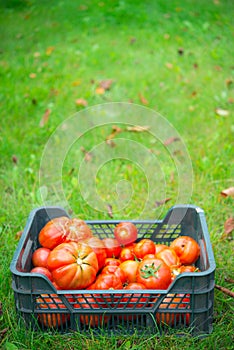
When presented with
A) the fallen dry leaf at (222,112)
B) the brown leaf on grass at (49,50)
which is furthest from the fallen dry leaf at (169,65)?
the brown leaf on grass at (49,50)

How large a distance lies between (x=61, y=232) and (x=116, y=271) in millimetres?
325

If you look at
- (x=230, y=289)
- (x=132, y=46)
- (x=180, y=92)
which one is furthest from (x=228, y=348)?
(x=132, y=46)

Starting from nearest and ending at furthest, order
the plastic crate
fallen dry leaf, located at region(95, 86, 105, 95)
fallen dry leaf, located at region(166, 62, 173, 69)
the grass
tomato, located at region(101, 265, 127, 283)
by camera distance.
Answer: the plastic crate
tomato, located at region(101, 265, 127, 283)
the grass
fallen dry leaf, located at region(95, 86, 105, 95)
fallen dry leaf, located at region(166, 62, 173, 69)

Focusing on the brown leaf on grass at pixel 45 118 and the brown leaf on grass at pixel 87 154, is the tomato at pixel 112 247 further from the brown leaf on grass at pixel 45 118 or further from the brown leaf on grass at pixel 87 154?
the brown leaf on grass at pixel 45 118

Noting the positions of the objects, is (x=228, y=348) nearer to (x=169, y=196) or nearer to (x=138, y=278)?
(x=138, y=278)

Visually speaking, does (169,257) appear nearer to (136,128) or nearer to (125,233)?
(125,233)

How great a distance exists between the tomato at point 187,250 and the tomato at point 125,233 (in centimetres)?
19

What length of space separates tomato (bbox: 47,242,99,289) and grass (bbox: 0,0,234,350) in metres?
0.20

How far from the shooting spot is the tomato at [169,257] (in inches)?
80.9

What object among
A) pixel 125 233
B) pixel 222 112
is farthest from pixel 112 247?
pixel 222 112

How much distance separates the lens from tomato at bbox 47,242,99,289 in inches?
74.0

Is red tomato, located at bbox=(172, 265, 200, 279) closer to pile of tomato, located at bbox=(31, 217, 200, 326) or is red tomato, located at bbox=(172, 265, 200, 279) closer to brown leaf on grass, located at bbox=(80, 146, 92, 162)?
pile of tomato, located at bbox=(31, 217, 200, 326)

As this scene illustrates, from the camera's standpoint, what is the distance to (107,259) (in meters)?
2.14

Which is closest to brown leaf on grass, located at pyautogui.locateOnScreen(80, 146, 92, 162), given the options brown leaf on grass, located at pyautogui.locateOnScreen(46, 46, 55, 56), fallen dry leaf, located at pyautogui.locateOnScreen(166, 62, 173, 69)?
fallen dry leaf, located at pyautogui.locateOnScreen(166, 62, 173, 69)
